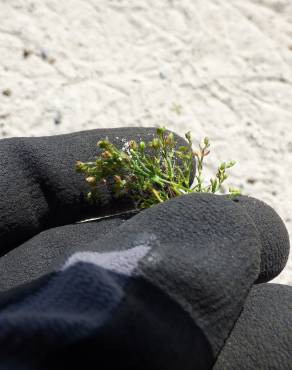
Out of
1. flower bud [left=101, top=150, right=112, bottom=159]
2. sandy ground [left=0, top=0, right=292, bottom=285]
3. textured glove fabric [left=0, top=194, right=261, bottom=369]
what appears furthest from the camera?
sandy ground [left=0, top=0, right=292, bottom=285]

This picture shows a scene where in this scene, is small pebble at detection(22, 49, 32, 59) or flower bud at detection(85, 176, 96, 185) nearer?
flower bud at detection(85, 176, 96, 185)

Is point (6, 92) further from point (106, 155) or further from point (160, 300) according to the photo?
point (160, 300)

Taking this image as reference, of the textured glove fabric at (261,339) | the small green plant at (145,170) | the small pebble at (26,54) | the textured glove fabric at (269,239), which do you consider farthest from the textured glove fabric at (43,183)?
the small pebble at (26,54)

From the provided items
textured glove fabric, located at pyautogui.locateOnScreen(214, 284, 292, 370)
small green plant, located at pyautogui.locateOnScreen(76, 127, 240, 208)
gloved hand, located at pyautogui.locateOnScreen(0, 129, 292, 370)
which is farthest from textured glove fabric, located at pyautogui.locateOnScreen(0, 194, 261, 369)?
small green plant, located at pyautogui.locateOnScreen(76, 127, 240, 208)

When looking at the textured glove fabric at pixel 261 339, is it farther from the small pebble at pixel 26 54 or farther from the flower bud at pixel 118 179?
the small pebble at pixel 26 54

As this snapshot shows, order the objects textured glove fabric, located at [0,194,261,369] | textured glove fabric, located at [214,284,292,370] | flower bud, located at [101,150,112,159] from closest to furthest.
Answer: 1. textured glove fabric, located at [0,194,261,369]
2. textured glove fabric, located at [214,284,292,370]
3. flower bud, located at [101,150,112,159]

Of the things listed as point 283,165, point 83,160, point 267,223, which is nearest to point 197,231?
point 267,223

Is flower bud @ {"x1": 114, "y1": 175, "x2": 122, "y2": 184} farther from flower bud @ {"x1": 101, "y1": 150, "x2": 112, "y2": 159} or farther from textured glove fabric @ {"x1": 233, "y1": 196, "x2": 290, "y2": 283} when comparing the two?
textured glove fabric @ {"x1": 233, "y1": 196, "x2": 290, "y2": 283}
